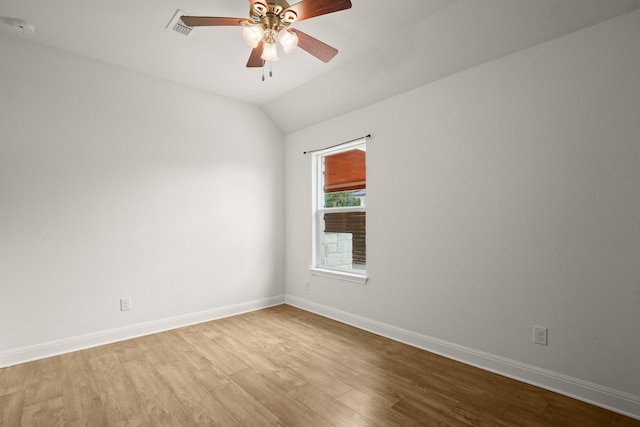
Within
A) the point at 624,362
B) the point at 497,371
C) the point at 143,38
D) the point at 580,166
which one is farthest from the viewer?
the point at 143,38

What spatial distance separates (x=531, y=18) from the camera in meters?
2.15

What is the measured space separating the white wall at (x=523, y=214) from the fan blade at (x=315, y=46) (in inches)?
43.8

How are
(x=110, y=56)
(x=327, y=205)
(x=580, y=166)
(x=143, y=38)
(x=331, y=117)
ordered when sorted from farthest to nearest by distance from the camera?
(x=327, y=205) < (x=331, y=117) < (x=110, y=56) < (x=143, y=38) < (x=580, y=166)

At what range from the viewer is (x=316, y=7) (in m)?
1.85

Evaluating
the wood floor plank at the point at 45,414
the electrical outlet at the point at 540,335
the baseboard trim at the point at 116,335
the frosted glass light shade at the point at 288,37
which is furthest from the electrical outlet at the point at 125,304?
the electrical outlet at the point at 540,335

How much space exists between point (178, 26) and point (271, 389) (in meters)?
2.91

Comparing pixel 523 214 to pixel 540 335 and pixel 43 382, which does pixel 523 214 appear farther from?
pixel 43 382

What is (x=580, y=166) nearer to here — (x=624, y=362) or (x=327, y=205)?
(x=624, y=362)

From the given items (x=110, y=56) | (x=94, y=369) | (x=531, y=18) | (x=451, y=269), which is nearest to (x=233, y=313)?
(x=94, y=369)

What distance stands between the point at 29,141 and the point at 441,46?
12.0 feet

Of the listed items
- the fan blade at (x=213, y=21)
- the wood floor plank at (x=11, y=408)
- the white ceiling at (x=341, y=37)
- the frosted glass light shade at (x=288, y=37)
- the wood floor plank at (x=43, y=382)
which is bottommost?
the wood floor plank at (x=43, y=382)

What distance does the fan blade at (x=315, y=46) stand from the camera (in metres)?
2.12

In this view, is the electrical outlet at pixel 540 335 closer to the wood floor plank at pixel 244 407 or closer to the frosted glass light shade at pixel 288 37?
the wood floor plank at pixel 244 407

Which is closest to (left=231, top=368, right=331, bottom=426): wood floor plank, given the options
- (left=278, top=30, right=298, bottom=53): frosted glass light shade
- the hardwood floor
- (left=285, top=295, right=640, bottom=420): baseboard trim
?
the hardwood floor
